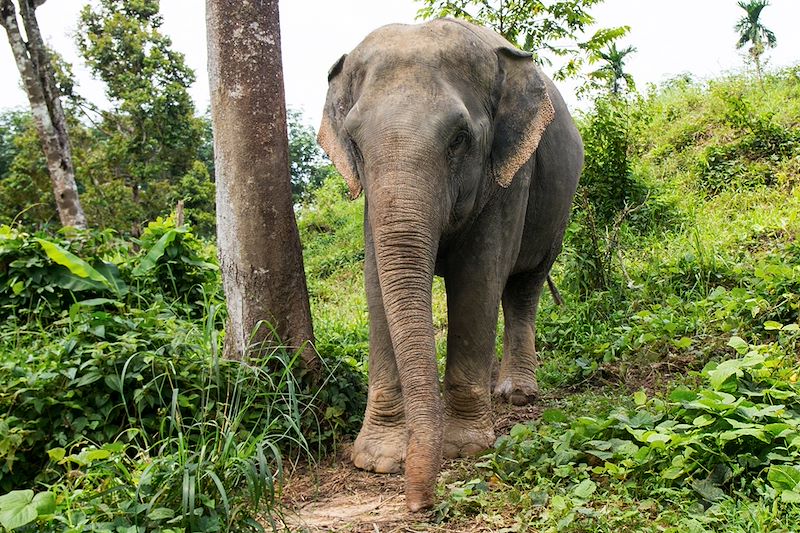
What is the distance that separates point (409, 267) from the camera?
3670 millimetres

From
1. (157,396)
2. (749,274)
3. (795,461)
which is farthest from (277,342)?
(749,274)

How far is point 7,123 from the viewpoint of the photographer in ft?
116

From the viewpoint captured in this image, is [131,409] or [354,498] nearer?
[354,498]

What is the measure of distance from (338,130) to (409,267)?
3.75ft

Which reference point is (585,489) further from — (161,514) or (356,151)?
(356,151)

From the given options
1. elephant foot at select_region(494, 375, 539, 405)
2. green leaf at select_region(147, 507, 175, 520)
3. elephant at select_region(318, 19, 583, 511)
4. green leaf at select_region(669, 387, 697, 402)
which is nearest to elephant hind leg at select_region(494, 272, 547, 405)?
elephant foot at select_region(494, 375, 539, 405)

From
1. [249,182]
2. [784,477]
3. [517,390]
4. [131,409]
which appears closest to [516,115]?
[249,182]

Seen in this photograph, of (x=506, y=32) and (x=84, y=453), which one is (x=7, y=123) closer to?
(x=506, y=32)

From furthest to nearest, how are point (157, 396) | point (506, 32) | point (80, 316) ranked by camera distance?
1. point (506, 32)
2. point (80, 316)
3. point (157, 396)

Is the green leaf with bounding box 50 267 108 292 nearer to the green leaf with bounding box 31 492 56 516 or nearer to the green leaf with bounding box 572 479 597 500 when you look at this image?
the green leaf with bounding box 31 492 56 516

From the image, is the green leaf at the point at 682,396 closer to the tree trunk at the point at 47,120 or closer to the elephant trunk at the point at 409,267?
the elephant trunk at the point at 409,267

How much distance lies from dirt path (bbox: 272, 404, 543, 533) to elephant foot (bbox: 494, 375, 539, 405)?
1.45 meters

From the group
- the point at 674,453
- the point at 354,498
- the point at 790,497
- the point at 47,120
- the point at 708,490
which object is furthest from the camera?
the point at 47,120

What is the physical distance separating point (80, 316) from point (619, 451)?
3.21 m
